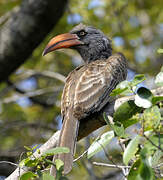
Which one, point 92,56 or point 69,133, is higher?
point 92,56

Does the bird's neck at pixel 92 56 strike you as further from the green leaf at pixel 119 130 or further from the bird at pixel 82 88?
the green leaf at pixel 119 130

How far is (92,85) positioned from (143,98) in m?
1.75

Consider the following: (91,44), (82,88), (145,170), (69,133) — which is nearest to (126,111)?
(145,170)

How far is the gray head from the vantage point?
17.5 feet

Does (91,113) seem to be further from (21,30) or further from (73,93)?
(21,30)

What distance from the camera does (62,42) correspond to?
4.91m

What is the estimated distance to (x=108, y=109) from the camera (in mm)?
A: 3664

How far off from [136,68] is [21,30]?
2271 mm

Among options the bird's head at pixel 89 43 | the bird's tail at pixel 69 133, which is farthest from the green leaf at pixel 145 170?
the bird's head at pixel 89 43

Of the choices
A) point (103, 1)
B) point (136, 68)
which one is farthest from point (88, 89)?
point (103, 1)

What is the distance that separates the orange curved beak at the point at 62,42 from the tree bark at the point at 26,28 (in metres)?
0.76

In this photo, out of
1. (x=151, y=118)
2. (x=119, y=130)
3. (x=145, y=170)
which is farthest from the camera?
(x=119, y=130)

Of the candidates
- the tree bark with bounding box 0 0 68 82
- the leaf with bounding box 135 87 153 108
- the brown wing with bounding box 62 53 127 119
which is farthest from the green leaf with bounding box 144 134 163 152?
the tree bark with bounding box 0 0 68 82

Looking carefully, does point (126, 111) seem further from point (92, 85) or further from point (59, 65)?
point (59, 65)
